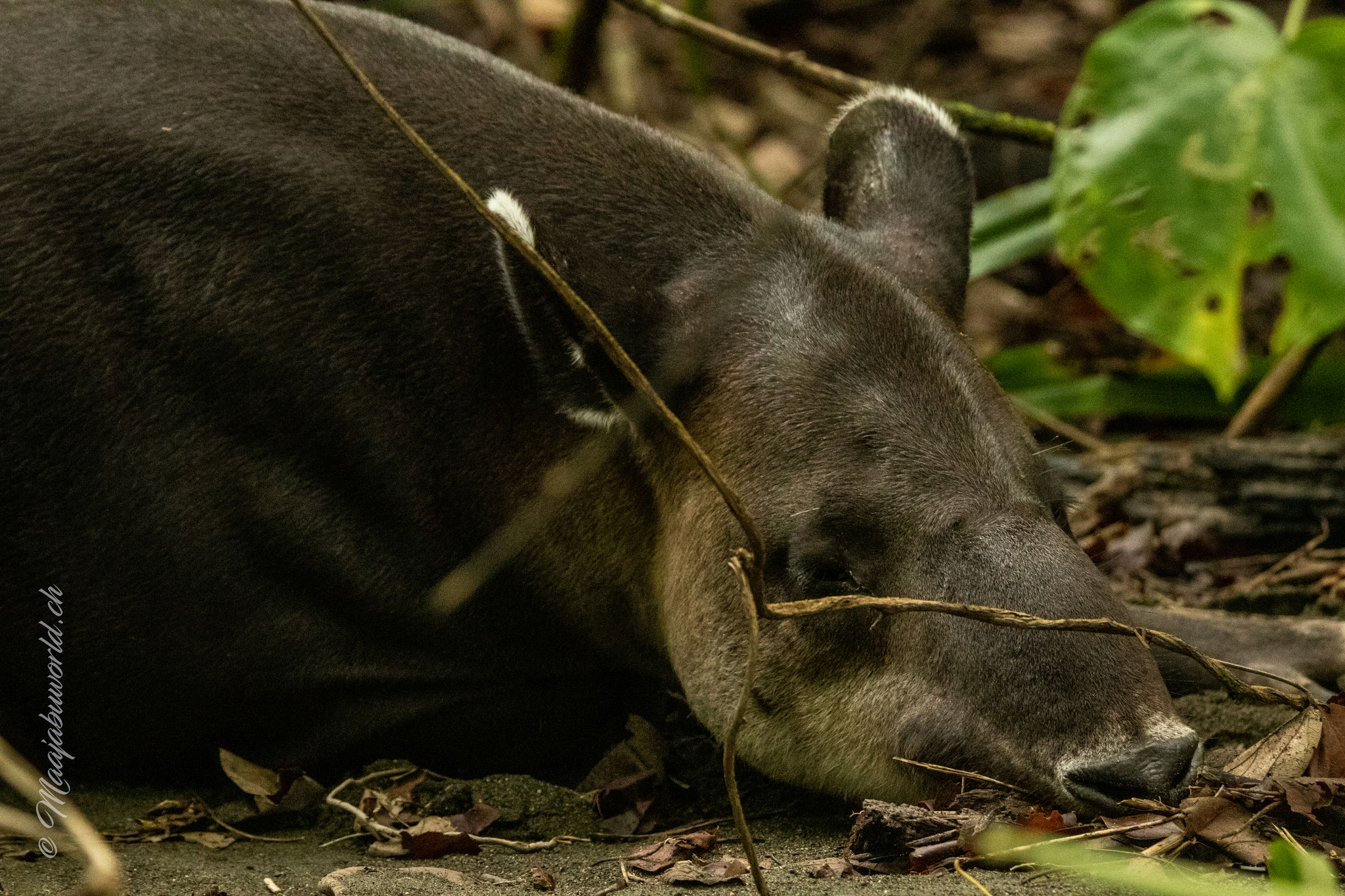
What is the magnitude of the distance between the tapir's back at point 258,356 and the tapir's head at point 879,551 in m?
0.37

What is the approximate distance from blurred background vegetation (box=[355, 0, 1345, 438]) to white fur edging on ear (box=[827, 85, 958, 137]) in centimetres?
52

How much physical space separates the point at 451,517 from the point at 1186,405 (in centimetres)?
444

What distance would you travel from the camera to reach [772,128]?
10.9 m

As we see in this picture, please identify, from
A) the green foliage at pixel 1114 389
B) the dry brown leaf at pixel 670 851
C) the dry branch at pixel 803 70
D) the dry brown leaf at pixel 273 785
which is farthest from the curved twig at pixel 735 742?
the green foliage at pixel 1114 389

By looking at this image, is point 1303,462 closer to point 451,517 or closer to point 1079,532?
point 1079,532

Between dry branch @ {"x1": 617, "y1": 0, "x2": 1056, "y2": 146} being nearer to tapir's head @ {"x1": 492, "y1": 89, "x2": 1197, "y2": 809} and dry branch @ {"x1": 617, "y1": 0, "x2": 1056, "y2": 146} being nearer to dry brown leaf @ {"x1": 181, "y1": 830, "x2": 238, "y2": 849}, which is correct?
tapir's head @ {"x1": 492, "y1": 89, "x2": 1197, "y2": 809}

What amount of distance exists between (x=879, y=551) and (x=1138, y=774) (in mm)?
866

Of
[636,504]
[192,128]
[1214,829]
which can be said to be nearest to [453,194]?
[192,128]

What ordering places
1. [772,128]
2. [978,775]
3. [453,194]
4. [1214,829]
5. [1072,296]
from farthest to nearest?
1. [772,128]
2. [1072,296]
3. [453,194]
4. [978,775]
5. [1214,829]

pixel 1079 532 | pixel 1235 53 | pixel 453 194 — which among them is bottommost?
pixel 1079 532

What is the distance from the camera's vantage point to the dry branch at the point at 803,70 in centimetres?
598

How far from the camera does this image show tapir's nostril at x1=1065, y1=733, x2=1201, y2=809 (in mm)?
3193

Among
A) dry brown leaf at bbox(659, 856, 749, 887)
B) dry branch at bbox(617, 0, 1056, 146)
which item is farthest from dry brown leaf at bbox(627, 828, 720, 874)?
dry branch at bbox(617, 0, 1056, 146)

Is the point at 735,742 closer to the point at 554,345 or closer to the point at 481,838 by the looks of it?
the point at 481,838
